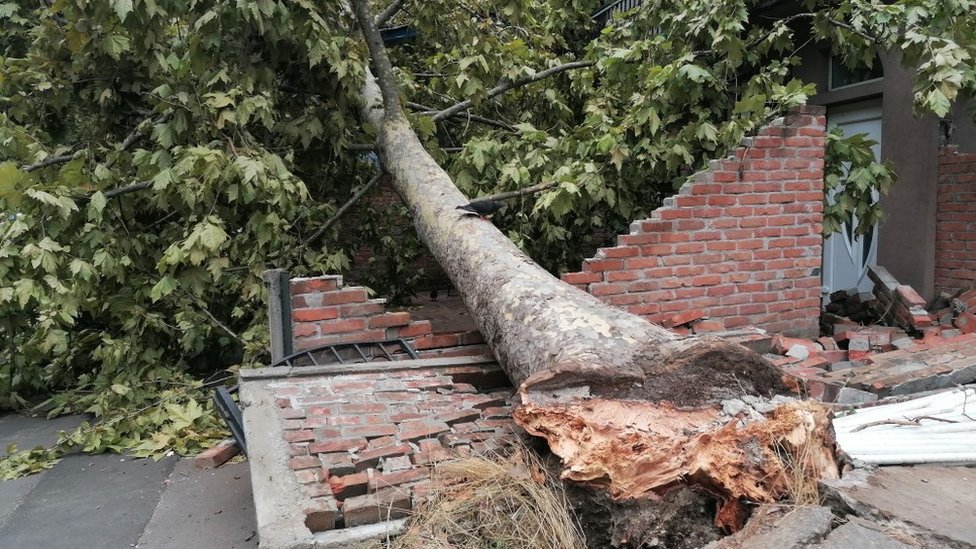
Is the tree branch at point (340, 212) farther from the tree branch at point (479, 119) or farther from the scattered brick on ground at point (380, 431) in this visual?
the scattered brick on ground at point (380, 431)

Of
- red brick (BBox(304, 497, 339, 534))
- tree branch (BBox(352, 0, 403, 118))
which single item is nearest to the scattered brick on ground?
red brick (BBox(304, 497, 339, 534))

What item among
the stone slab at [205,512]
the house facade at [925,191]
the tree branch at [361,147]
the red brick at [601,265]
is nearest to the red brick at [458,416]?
the stone slab at [205,512]

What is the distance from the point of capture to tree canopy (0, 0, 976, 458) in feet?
13.4

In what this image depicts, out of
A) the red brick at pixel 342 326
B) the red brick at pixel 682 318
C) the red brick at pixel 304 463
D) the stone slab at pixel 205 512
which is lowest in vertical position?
the stone slab at pixel 205 512

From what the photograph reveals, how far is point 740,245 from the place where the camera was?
4445 millimetres

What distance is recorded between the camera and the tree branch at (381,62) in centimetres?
489

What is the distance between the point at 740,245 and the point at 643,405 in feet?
9.07

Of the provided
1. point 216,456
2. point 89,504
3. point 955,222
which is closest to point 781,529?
point 216,456

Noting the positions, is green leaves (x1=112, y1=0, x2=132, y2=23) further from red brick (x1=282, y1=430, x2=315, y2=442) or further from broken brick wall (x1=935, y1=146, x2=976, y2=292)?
broken brick wall (x1=935, y1=146, x2=976, y2=292)

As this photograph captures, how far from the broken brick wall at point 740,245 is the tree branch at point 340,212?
2.06 meters

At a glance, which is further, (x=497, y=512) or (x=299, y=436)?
(x=299, y=436)

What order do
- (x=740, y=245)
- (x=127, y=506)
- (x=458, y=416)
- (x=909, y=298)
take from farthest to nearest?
(x=909, y=298), (x=740, y=245), (x=127, y=506), (x=458, y=416)

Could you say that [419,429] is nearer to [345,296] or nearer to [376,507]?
[376,507]

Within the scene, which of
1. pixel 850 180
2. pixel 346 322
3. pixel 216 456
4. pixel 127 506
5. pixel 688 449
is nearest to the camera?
pixel 688 449
